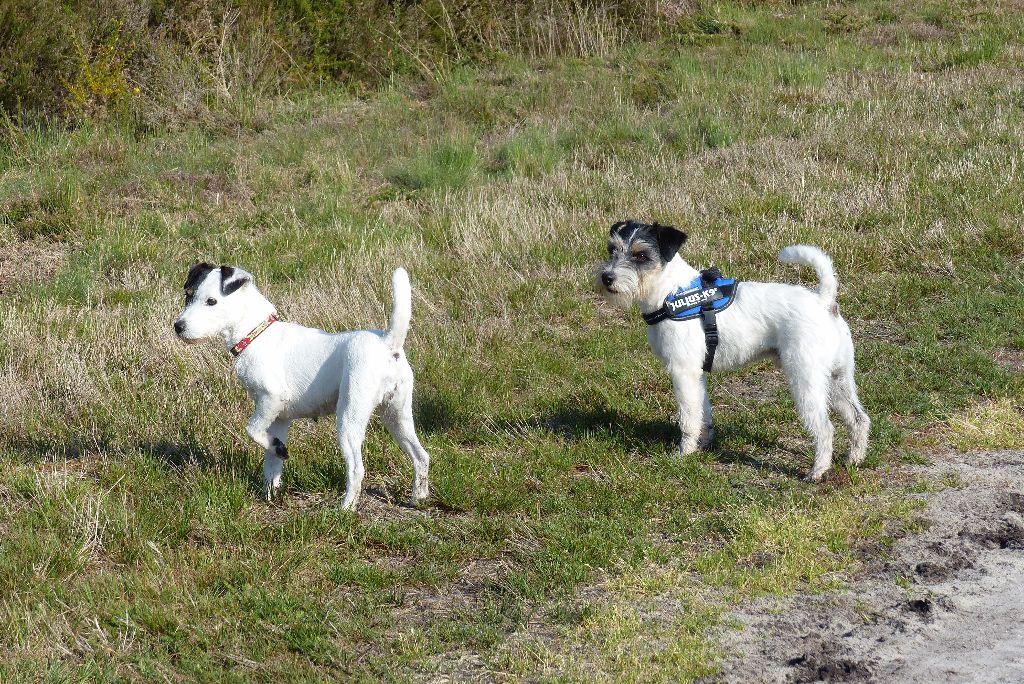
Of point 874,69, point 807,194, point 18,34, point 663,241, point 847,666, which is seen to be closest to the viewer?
point 847,666

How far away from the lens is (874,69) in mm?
16719

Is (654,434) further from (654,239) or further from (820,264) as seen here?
(820,264)

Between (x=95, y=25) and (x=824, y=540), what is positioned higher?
(x=95, y=25)

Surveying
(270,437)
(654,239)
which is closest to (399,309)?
(270,437)

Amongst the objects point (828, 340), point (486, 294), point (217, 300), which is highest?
point (217, 300)

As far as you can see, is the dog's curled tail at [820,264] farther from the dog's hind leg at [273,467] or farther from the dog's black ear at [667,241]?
the dog's hind leg at [273,467]

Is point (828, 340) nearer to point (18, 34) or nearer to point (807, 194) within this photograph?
point (807, 194)

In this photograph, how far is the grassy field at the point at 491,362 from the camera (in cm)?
509

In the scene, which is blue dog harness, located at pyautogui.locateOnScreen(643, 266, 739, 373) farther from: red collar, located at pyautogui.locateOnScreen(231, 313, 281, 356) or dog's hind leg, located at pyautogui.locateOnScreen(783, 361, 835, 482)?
red collar, located at pyautogui.locateOnScreen(231, 313, 281, 356)

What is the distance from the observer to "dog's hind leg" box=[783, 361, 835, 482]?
6344 millimetres

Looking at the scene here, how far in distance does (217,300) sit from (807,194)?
24.6ft

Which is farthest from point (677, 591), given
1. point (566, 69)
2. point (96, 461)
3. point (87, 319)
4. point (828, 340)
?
point (566, 69)

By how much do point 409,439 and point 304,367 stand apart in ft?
2.37

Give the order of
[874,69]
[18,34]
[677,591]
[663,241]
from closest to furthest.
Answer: [677,591] < [663,241] < [18,34] < [874,69]
